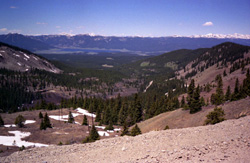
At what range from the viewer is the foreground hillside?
11598 millimetres

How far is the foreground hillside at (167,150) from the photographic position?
11.6m

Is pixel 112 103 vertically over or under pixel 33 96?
over

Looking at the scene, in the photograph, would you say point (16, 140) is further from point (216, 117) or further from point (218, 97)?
point (218, 97)

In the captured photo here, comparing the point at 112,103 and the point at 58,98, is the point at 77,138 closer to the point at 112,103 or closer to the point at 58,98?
the point at 112,103

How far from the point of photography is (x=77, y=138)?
4575 centimetres

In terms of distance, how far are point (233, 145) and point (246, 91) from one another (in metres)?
39.4

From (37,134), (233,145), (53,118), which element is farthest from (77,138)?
(233,145)

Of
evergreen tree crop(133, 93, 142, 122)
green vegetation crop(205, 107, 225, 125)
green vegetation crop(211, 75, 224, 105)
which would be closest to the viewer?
green vegetation crop(205, 107, 225, 125)

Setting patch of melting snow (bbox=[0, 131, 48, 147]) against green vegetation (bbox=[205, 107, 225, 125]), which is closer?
green vegetation (bbox=[205, 107, 225, 125])

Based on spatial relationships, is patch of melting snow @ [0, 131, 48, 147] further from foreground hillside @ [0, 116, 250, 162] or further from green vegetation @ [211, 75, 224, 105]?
green vegetation @ [211, 75, 224, 105]

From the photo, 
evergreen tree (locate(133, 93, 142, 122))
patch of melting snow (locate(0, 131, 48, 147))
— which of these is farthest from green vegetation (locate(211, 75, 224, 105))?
patch of melting snow (locate(0, 131, 48, 147))

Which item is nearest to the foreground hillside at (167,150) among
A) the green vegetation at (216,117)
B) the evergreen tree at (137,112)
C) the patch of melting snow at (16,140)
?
the green vegetation at (216,117)

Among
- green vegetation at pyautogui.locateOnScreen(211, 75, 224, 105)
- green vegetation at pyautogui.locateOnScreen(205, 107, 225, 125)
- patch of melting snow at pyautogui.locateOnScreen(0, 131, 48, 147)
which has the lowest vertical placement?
patch of melting snow at pyautogui.locateOnScreen(0, 131, 48, 147)

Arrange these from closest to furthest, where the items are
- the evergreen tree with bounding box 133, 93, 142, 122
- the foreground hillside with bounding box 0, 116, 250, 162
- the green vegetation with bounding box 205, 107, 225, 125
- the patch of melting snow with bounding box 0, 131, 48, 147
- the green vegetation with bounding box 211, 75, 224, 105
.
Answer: the foreground hillside with bounding box 0, 116, 250, 162, the green vegetation with bounding box 205, 107, 225, 125, the patch of melting snow with bounding box 0, 131, 48, 147, the green vegetation with bounding box 211, 75, 224, 105, the evergreen tree with bounding box 133, 93, 142, 122
